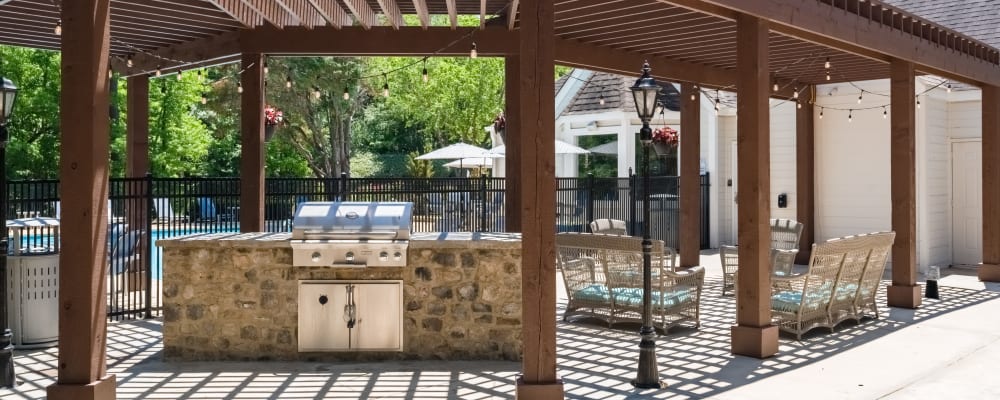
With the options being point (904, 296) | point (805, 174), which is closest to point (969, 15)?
point (805, 174)

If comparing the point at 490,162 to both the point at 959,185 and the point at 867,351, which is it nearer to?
the point at 959,185

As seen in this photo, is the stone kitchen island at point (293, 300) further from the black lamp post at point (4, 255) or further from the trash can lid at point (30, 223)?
the trash can lid at point (30, 223)

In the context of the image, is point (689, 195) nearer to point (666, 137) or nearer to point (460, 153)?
point (666, 137)

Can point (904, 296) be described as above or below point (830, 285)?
below

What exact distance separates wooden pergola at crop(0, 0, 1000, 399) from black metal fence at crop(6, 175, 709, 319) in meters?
1.11

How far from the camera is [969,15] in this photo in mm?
15156

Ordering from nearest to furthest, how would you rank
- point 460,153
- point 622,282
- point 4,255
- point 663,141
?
point 4,255, point 622,282, point 663,141, point 460,153

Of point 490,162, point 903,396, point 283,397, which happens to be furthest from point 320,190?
point 490,162

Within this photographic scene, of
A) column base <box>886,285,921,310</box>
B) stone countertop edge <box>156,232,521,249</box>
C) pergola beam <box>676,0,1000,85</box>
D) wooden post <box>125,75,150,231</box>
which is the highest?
pergola beam <box>676,0,1000,85</box>

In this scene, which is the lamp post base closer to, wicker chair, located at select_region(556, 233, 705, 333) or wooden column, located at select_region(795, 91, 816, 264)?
wicker chair, located at select_region(556, 233, 705, 333)

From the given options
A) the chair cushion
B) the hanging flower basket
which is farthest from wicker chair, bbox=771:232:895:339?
the hanging flower basket

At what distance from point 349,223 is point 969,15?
13.3 metres

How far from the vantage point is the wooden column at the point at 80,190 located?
16.0 ft

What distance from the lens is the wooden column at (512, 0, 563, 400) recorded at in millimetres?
5301
